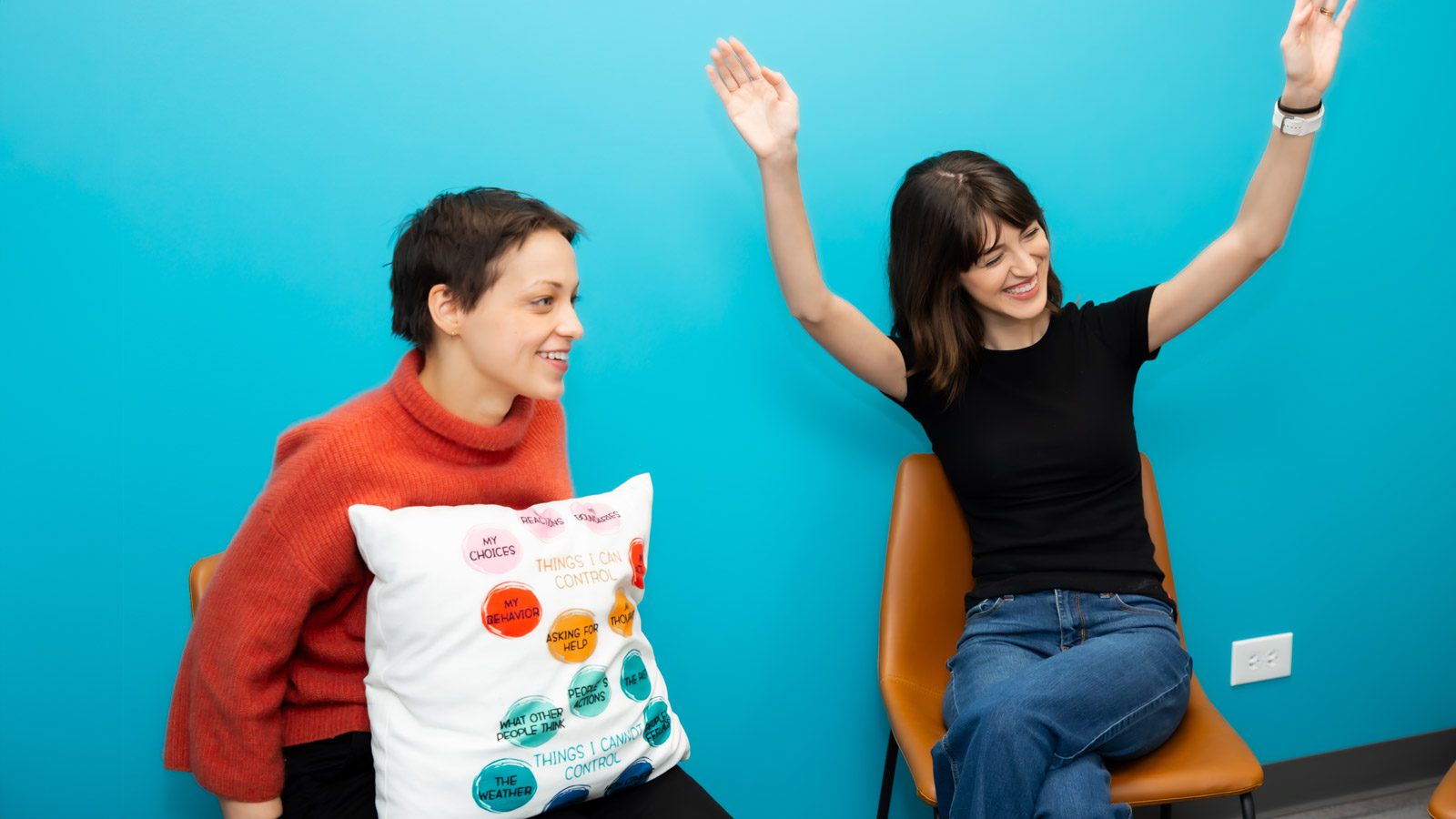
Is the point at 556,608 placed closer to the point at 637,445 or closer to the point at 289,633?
the point at 289,633

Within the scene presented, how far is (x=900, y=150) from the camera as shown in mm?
1938

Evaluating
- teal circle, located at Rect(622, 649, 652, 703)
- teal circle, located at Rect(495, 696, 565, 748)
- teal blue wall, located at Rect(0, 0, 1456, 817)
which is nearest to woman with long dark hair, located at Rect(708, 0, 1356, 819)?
teal blue wall, located at Rect(0, 0, 1456, 817)

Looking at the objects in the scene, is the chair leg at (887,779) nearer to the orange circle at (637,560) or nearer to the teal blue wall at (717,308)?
the teal blue wall at (717,308)

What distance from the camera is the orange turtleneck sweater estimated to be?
1.24m

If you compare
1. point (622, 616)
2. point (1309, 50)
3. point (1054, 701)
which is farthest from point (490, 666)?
point (1309, 50)

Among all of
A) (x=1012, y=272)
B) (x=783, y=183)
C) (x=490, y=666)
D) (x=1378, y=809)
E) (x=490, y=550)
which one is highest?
(x=783, y=183)

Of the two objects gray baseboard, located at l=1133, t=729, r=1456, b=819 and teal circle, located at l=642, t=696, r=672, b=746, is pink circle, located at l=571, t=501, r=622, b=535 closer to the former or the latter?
teal circle, located at l=642, t=696, r=672, b=746

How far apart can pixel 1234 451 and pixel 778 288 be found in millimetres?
Result: 1004

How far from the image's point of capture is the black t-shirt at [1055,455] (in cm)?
173

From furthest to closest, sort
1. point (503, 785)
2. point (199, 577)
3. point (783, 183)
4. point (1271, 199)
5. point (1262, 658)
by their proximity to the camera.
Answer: point (1262, 658) < point (1271, 199) < point (783, 183) < point (199, 577) < point (503, 785)

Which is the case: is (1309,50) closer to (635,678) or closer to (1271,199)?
(1271,199)

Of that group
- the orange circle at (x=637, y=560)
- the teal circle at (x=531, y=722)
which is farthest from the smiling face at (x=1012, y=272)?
the teal circle at (x=531, y=722)

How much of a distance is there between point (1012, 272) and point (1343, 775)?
146 cm

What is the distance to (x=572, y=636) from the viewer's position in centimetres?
127
